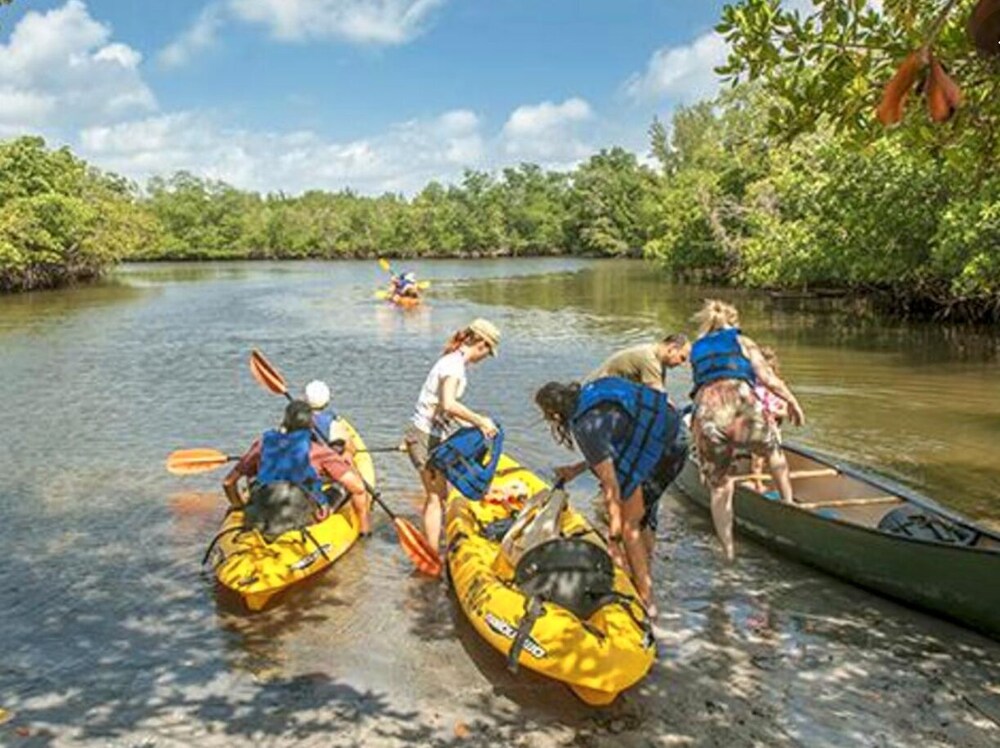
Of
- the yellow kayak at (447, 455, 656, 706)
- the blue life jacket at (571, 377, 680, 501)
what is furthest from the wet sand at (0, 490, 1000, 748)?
the blue life jacket at (571, 377, 680, 501)

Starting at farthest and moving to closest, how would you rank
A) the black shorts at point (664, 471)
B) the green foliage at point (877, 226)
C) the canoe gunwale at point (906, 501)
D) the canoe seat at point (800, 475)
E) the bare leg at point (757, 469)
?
the green foliage at point (877, 226) < the bare leg at point (757, 469) < the canoe seat at point (800, 475) < the canoe gunwale at point (906, 501) < the black shorts at point (664, 471)

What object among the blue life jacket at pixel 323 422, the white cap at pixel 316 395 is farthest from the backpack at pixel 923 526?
the blue life jacket at pixel 323 422

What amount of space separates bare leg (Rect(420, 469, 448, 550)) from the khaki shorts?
3.1 inches

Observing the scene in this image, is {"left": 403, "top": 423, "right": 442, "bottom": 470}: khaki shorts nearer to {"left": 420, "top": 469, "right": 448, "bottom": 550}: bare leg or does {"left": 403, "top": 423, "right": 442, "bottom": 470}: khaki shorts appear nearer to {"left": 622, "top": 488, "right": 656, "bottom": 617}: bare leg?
{"left": 420, "top": 469, "right": 448, "bottom": 550}: bare leg

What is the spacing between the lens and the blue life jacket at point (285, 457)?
747 cm

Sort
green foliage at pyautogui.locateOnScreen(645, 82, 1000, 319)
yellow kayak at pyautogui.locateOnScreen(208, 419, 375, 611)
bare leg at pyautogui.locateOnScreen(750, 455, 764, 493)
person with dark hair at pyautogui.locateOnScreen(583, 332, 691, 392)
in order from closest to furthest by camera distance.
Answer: yellow kayak at pyautogui.locateOnScreen(208, 419, 375, 611), person with dark hair at pyautogui.locateOnScreen(583, 332, 691, 392), bare leg at pyautogui.locateOnScreen(750, 455, 764, 493), green foliage at pyautogui.locateOnScreen(645, 82, 1000, 319)

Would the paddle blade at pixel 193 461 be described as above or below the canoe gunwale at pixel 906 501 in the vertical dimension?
below

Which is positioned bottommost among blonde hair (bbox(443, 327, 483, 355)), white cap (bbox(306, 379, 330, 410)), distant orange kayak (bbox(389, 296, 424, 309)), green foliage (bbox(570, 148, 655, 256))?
white cap (bbox(306, 379, 330, 410))

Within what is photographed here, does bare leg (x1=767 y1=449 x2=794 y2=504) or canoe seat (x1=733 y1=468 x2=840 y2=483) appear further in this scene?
canoe seat (x1=733 y1=468 x2=840 y2=483)

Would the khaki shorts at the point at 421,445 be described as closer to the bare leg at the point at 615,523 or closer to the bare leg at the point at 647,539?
the bare leg at the point at 615,523

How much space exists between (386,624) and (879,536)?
→ 11.8 ft

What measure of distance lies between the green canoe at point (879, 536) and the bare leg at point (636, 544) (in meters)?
1.89

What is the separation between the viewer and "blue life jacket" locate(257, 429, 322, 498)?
7473 millimetres

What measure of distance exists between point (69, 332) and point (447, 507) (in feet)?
72.6
